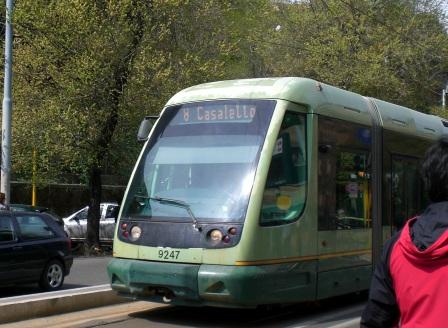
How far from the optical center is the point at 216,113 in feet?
29.1

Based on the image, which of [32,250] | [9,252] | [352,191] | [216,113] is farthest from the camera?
[32,250]

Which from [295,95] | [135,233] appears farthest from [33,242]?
[295,95]

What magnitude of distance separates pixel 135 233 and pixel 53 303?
1573 millimetres

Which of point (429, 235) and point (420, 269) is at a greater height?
point (429, 235)

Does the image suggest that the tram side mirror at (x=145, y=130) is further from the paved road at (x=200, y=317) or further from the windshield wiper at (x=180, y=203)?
the paved road at (x=200, y=317)

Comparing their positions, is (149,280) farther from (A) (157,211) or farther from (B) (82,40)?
(B) (82,40)

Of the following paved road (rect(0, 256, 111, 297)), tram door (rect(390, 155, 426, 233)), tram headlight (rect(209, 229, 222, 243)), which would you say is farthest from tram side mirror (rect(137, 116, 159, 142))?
tram door (rect(390, 155, 426, 233))

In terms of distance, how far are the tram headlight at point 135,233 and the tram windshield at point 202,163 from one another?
7.5 inches

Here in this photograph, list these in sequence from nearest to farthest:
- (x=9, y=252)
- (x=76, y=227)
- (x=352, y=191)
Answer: (x=352, y=191) → (x=9, y=252) → (x=76, y=227)

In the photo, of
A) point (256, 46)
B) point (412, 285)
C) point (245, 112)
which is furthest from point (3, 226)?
point (256, 46)

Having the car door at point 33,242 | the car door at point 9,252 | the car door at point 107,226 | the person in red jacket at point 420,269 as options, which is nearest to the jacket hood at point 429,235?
the person in red jacket at point 420,269

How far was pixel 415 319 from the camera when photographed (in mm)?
2584

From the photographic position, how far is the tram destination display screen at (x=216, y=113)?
8.66 m

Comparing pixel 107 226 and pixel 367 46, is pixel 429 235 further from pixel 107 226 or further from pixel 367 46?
pixel 367 46
